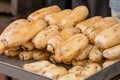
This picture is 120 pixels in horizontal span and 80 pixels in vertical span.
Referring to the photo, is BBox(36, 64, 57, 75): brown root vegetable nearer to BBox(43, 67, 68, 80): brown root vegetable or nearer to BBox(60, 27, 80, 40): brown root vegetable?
BBox(43, 67, 68, 80): brown root vegetable

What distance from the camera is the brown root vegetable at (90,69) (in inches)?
37.4

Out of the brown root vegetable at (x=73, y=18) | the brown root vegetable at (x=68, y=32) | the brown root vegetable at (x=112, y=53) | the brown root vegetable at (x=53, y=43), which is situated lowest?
the brown root vegetable at (x=112, y=53)

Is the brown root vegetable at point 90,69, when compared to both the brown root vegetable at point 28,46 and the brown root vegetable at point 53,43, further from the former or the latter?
the brown root vegetable at point 28,46

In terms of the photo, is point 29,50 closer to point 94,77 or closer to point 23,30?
point 23,30

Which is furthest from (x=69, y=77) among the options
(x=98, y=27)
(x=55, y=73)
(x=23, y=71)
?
(x=98, y=27)

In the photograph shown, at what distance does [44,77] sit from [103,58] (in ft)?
0.82

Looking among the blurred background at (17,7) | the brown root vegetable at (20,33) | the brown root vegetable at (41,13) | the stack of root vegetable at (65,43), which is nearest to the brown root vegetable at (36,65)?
the stack of root vegetable at (65,43)

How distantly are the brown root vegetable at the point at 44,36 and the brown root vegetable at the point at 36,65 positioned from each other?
0.23ft

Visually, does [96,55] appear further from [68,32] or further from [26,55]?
[26,55]

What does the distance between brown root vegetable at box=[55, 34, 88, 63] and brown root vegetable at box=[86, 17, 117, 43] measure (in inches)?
1.4

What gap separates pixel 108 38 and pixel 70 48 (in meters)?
0.14

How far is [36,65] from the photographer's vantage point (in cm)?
102

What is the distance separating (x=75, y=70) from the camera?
0.98 m

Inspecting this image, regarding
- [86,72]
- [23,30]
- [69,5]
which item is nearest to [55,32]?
[23,30]
